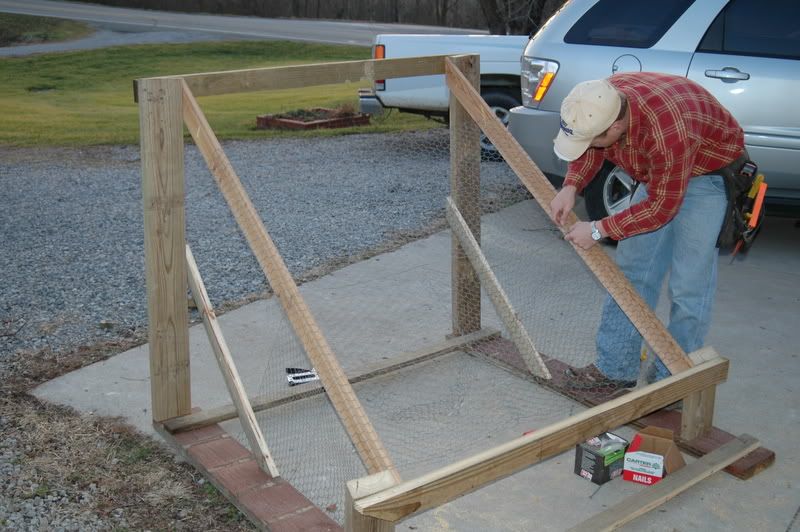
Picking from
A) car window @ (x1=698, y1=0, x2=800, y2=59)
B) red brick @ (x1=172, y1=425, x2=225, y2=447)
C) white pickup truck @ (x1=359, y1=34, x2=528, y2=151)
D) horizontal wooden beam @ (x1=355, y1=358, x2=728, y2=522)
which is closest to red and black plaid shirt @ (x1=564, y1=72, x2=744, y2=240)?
horizontal wooden beam @ (x1=355, y1=358, x2=728, y2=522)

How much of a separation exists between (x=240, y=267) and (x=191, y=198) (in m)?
2.27

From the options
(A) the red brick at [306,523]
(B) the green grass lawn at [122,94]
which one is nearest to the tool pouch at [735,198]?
(A) the red brick at [306,523]

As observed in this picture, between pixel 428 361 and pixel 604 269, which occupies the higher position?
pixel 604 269

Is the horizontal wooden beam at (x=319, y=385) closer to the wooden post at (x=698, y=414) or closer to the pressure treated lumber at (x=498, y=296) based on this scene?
the pressure treated lumber at (x=498, y=296)

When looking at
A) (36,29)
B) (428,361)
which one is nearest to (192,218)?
(428,361)

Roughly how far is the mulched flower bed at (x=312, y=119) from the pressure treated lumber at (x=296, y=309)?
8814 mm

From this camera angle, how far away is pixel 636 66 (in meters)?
5.55

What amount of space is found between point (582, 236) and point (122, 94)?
47.2 ft

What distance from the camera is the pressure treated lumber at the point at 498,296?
4.10 meters

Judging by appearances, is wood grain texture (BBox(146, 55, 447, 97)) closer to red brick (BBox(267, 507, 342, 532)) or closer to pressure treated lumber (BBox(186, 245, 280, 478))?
pressure treated lumber (BBox(186, 245, 280, 478))

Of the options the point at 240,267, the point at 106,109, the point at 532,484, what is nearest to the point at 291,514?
the point at 532,484

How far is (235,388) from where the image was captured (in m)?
3.37

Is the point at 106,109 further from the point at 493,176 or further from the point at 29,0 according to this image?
the point at 29,0

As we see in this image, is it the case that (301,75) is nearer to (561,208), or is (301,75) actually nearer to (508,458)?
(561,208)
